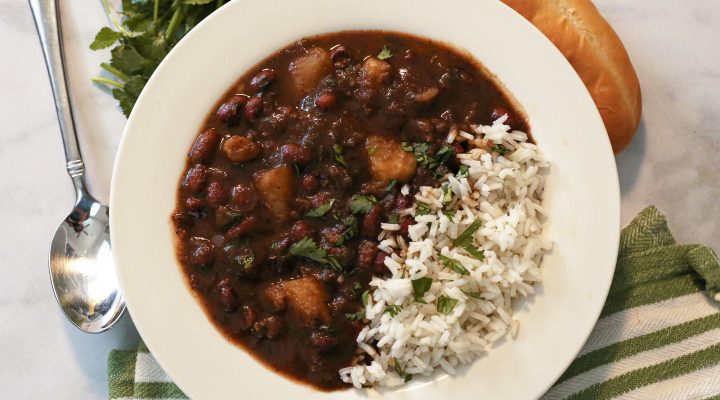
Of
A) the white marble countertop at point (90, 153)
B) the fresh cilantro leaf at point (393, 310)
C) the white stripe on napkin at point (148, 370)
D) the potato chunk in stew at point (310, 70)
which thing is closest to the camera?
the fresh cilantro leaf at point (393, 310)

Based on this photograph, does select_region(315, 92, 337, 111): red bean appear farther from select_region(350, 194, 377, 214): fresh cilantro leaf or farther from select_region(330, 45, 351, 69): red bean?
select_region(350, 194, 377, 214): fresh cilantro leaf

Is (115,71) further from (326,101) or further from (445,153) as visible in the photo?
(445,153)

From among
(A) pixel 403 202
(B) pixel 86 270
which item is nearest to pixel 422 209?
(A) pixel 403 202

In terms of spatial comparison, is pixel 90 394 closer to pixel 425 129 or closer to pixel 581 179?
pixel 425 129

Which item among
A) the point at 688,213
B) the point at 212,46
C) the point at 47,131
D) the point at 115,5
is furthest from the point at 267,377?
the point at 688,213

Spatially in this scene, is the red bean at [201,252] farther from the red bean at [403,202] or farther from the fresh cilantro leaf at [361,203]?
the red bean at [403,202]

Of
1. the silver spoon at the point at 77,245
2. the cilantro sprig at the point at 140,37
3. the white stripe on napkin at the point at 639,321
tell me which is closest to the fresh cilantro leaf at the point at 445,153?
the white stripe on napkin at the point at 639,321

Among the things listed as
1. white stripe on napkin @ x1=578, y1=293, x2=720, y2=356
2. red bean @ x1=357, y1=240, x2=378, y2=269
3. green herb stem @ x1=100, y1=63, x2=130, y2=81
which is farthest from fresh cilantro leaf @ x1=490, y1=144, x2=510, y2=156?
green herb stem @ x1=100, y1=63, x2=130, y2=81
